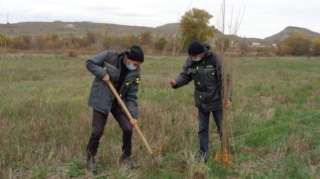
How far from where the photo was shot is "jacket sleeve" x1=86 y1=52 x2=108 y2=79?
410cm

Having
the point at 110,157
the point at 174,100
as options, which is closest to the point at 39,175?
the point at 110,157

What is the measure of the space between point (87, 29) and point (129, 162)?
3522mm

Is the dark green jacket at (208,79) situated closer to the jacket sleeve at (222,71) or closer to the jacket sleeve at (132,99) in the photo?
the jacket sleeve at (222,71)

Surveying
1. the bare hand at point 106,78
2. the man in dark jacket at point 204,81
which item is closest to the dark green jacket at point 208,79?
the man in dark jacket at point 204,81

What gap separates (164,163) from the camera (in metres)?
4.56

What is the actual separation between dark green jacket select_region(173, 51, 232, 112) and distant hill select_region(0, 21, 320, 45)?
1.27 ft

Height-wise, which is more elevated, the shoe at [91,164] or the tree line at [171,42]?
the tree line at [171,42]

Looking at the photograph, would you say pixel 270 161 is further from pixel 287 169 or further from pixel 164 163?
pixel 164 163

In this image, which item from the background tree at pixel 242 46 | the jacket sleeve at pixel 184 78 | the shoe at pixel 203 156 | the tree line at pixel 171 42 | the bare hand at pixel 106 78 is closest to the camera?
the bare hand at pixel 106 78

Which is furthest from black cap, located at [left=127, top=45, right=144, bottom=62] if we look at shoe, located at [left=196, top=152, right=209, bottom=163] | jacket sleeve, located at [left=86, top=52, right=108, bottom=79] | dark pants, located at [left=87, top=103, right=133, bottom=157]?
shoe, located at [left=196, top=152, right=209, bottom=163]

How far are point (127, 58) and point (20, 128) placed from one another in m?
2.44

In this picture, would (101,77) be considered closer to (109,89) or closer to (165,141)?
(109,89)

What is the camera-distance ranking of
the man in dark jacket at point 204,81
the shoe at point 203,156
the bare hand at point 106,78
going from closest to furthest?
1. the bare hand at point 106,78
2. the man in dark jacket at point 204,81
3. the shoe at point 203,156

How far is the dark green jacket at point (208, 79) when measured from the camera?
14.9 feet
